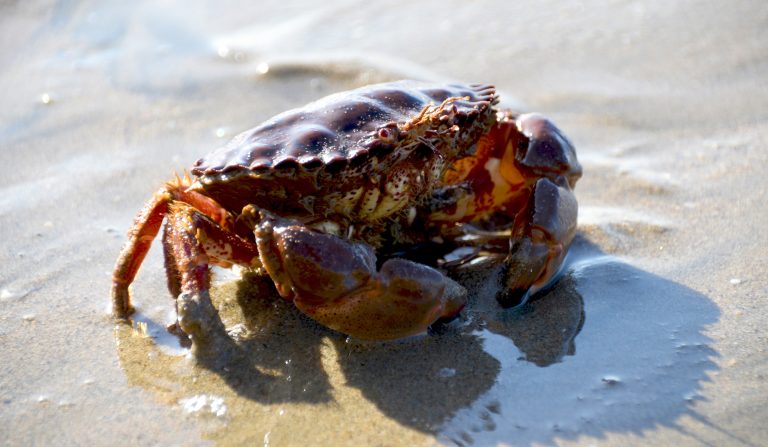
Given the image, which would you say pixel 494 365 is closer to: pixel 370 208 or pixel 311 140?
pixel 370 208

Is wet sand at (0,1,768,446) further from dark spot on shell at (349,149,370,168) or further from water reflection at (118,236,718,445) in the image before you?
dark spot on shell at (349,149,370,168)

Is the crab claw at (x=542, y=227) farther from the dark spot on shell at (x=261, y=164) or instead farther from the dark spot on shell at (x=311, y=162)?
the dark spot on shell at (x=261, y=164)

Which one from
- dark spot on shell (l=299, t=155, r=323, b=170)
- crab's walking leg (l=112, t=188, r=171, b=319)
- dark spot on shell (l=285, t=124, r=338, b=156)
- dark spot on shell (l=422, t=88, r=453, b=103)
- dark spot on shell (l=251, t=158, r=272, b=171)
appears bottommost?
crab's walking leg (l=112, t=188, r=171, b=319)

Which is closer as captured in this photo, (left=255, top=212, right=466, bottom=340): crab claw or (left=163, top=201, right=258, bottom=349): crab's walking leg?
(left=255, top=212, right=466, bottom=340): crab claw

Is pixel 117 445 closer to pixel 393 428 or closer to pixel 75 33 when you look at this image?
→ pixel 393 428

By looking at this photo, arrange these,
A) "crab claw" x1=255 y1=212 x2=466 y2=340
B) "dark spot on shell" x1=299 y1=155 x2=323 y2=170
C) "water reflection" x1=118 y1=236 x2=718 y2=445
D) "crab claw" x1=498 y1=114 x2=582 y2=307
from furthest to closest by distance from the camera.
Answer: "crab claw" x1=498 y1=114 x2=582 y2=307, "dark spot on shell" x1=299 y1=155 x2=323 y2=170, "crab claw" x1=255 y1=212 x2=466 y2=340, "water reflection" x1=118 y1=236 x2=718 y2=445

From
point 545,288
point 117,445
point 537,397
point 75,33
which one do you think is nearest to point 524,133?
point 545,288

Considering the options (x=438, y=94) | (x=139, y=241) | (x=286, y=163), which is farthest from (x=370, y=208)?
(x=139, y=241)

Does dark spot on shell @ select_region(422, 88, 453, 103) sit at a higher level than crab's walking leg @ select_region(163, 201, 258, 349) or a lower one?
higher

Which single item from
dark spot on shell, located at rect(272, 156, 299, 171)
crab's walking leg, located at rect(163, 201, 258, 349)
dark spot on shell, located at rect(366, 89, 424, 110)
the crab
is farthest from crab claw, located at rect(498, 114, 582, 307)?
crab's walking leg, located at rect(163, 201, 258, 349)
